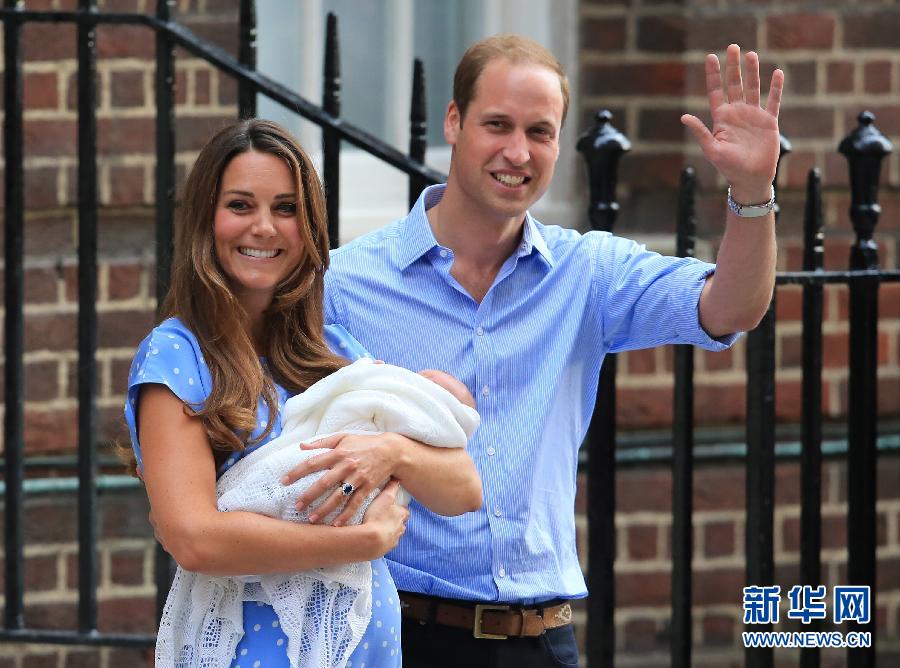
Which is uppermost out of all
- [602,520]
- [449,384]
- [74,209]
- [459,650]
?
[74,209]

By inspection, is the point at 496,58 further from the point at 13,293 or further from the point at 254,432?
the point at 13,293

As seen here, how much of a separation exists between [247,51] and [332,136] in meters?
0.27

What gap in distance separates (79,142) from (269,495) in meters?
1.37

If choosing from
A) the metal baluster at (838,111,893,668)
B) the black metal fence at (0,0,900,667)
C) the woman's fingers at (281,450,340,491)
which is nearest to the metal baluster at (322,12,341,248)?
the black metal fence at (0,0,900,667)

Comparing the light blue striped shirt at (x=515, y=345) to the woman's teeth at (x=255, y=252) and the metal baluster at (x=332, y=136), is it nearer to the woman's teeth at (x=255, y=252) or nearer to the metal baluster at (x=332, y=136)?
the metal baluster at (x=332, y=136)

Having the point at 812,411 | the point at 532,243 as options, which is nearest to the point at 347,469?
the point at 532,243

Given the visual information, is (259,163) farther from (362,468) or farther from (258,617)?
(258,617)

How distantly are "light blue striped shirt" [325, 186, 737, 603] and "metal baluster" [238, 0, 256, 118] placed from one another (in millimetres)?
561

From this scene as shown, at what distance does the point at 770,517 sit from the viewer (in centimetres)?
354

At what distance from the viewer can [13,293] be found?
10.8 ft

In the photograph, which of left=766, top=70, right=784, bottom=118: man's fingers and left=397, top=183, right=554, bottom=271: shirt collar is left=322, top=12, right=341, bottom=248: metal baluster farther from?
left=766, top=70, right=784, bottom=118: man's fingers

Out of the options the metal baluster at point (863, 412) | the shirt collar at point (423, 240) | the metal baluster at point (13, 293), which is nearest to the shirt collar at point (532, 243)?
the shirt collar at point (423, 240)

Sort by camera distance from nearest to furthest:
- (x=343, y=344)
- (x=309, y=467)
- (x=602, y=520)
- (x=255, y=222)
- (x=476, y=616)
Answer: (x=309, y=467) → (x=255, y=222) → (x=343, y=344) → (x=476, y=616) → (x=602, y=520)

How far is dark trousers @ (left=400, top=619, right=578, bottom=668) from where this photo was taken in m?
2.75
